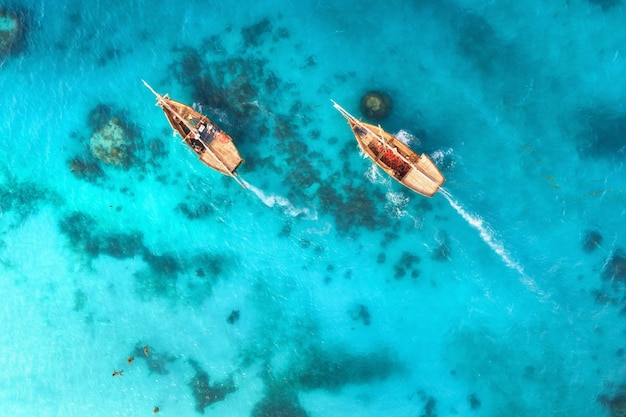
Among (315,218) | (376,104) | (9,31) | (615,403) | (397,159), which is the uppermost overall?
(376,104)

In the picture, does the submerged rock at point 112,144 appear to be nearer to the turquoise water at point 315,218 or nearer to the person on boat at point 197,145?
the turquoise water at point 315,218

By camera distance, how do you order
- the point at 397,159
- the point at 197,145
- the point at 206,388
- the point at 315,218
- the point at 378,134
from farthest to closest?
the point at 206,388
the point at 315,218
the point at 197,145
the point at 397,159
the point at 378,134

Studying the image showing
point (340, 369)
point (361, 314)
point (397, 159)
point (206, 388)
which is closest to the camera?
point (397, 159)

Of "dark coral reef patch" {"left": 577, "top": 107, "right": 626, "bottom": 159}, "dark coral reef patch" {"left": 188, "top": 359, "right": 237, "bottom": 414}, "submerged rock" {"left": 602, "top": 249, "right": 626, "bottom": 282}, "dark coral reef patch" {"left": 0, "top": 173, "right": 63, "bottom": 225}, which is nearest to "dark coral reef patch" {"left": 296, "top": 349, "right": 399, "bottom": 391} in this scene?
"dark coral reef patch" {"left": 188, "top": 359, "right": 237, "bottom": 414}

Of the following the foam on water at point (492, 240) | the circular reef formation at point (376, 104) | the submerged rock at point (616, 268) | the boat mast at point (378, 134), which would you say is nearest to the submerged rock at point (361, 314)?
the foam on water at point (492, 240)

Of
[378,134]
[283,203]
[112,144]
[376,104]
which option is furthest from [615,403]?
[112,144]

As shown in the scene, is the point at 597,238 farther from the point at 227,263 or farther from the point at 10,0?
the point at 10,0

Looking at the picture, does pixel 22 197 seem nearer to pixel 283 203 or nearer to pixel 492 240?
pixel 283 203
